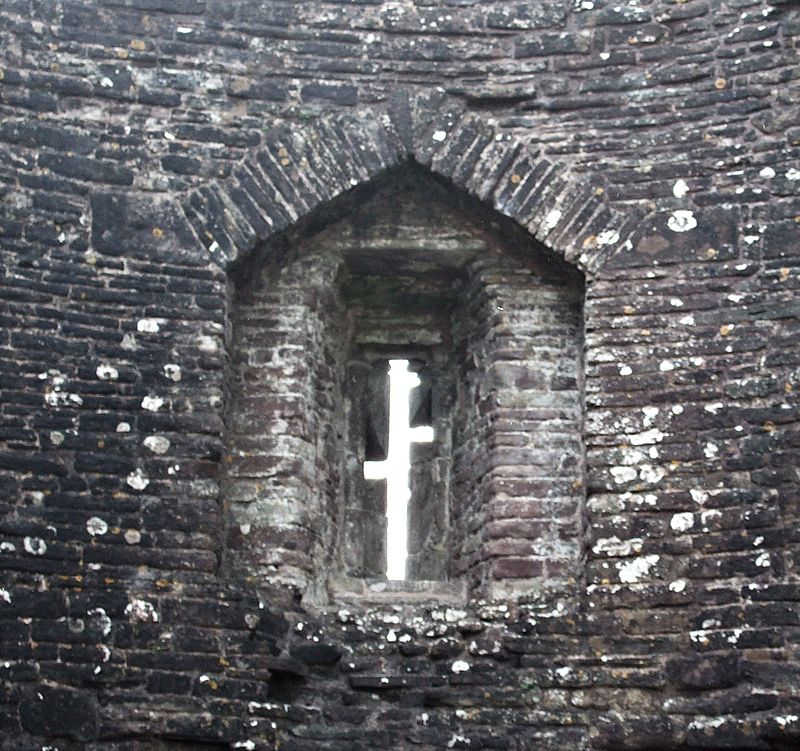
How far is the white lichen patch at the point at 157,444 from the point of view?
32.0ft

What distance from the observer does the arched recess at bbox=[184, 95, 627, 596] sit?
10211 mm

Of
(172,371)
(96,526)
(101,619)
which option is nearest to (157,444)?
(172,371)

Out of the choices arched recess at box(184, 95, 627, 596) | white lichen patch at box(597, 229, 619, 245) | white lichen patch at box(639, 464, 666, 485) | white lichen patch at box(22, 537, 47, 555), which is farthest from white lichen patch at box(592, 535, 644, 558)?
white lichen patch at box(22, 537, 47, 555)

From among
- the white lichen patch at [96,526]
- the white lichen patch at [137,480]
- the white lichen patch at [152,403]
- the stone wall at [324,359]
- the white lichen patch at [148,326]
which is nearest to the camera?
the stone wall at [324,359]

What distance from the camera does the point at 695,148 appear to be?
10250 millimetres

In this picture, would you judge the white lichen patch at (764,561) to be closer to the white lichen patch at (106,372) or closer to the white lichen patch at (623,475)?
the white lichen patch at (623,475)

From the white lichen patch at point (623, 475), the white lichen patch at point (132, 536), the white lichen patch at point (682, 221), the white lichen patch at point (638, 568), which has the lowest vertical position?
the white lichen patch at point (638, 568)

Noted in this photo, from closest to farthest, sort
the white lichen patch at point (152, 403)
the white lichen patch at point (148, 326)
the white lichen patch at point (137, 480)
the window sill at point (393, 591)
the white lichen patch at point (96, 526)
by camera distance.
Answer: the white lichen patch at point (96, 526) < the white lichen patch at point (137, 480) < the white lichen patch at point (152, 403) < the white lichen patch at point (148, 326) < the window sill at point (393, 591)

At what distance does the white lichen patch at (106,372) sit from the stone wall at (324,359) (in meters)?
0.01

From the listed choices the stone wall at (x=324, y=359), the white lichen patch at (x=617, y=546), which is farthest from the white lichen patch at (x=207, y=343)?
the white lichen patch at (x=617, y=546)

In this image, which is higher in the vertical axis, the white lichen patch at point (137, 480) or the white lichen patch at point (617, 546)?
the white lichen patch at point (137, 480)

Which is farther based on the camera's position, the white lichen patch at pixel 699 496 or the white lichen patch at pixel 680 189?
the white lichen patch at pixel 680 189

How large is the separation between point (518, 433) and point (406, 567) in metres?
0.89

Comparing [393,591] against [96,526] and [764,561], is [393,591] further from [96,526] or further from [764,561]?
[764,561]
